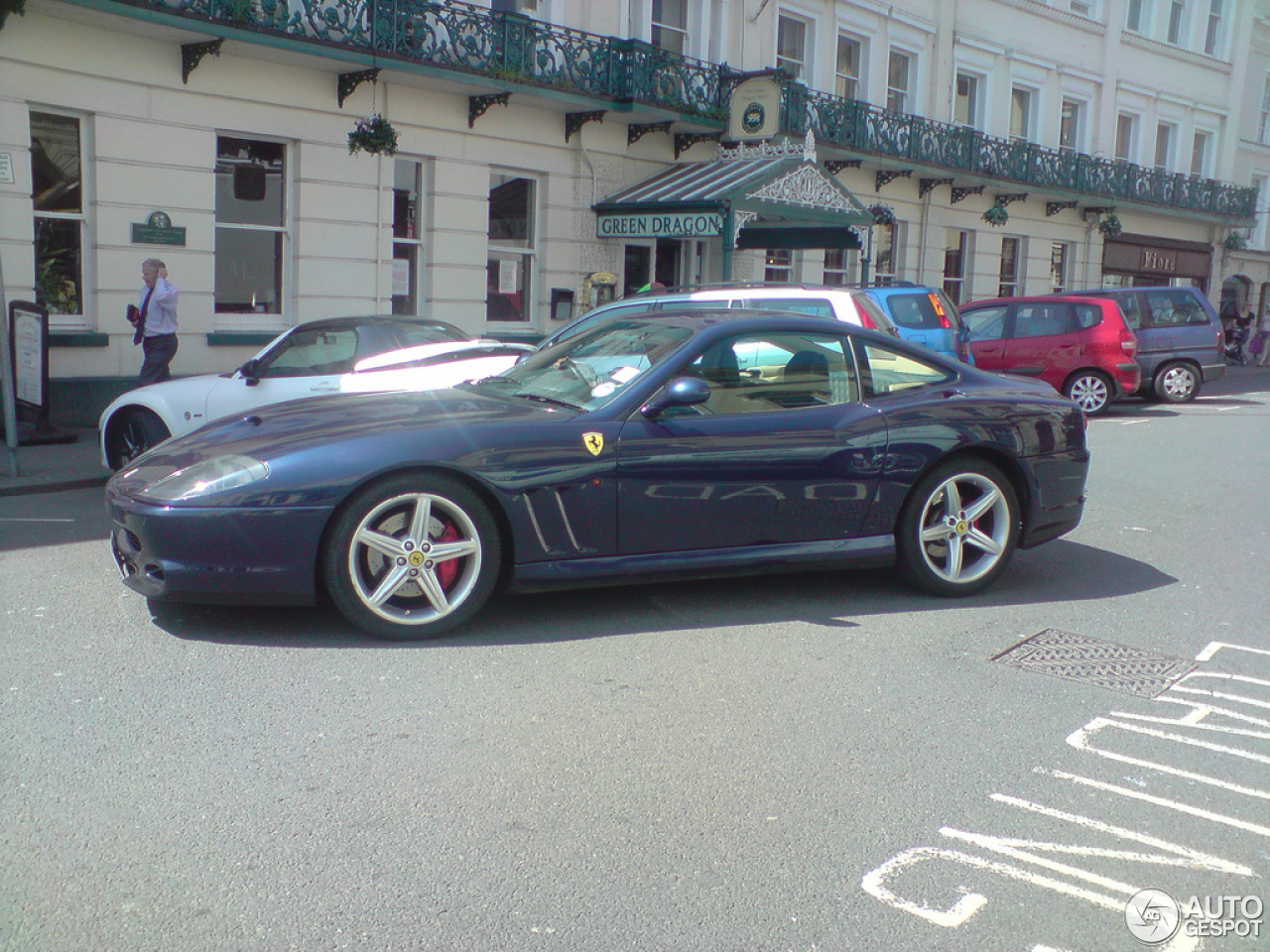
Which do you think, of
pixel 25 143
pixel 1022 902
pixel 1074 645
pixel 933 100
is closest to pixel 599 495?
pixel 1074 645

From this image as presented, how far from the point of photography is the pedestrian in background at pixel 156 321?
1238 cm

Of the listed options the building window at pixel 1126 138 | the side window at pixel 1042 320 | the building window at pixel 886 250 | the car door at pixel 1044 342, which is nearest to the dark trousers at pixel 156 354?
Result: the car door at pixel 1044 342

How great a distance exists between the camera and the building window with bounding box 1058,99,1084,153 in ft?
98.4

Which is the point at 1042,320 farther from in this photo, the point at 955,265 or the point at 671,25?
the point at 955,265

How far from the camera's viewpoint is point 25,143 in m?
12.5

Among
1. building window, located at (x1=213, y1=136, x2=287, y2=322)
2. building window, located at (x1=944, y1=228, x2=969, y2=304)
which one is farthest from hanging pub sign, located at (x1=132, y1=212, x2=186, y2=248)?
building window, located at (x1=944, y1=228, x2=969, y2=304)

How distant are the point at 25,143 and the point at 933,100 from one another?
18598mm

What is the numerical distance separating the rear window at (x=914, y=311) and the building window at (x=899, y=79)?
13.5m

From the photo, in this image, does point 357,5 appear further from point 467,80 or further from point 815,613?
point 815,613

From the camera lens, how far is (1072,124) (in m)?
30.3

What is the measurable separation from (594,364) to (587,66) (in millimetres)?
12806

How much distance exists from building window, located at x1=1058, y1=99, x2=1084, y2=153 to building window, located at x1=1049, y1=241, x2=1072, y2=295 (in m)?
2.39

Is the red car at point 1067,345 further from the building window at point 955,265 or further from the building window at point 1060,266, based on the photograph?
the building window at point 1060,266

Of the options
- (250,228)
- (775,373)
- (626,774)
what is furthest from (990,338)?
(626,774)
